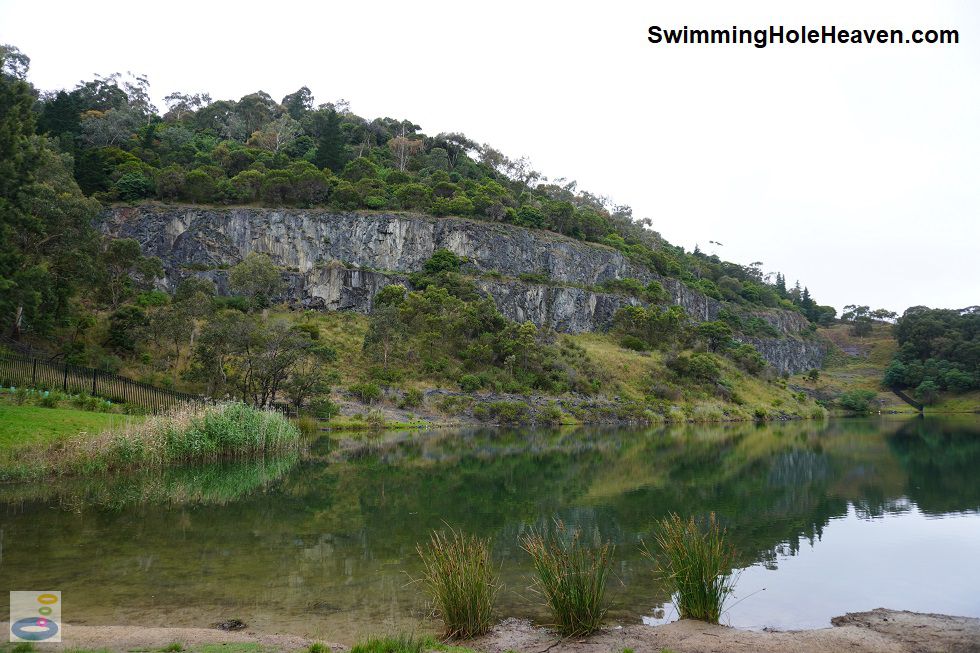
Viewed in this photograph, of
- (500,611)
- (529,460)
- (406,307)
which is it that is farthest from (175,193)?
(500,611)

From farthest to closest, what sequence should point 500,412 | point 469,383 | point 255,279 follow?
point 255,279 < point 469,383 < point 500,412

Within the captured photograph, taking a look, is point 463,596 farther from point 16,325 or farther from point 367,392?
point 367,392

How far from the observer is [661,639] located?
6.32m

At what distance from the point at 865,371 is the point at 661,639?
4284 inches

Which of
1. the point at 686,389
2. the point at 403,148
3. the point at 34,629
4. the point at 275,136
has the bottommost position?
the point at 686,389

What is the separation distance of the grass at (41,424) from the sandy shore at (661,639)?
12.9 meters

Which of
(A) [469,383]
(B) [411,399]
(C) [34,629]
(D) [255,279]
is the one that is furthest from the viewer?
(D) [255,279]

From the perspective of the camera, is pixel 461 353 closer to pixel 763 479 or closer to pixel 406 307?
pixel 406 307

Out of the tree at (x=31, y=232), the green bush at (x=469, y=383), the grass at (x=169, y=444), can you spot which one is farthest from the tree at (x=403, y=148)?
the grass at (x=169, y=444)

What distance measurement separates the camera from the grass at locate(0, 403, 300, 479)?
16.3 meters

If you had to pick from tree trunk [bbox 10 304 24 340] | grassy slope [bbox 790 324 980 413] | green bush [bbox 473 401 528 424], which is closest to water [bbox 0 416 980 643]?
tree trunk [bbox 10 304 24 340]

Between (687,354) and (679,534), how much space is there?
220 ft

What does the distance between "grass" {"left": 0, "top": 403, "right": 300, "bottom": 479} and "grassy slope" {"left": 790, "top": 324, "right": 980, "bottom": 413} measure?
79.1 meters

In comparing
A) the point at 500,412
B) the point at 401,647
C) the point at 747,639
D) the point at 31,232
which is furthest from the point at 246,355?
the point at 747,639
